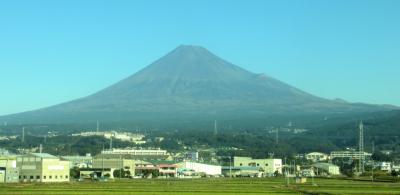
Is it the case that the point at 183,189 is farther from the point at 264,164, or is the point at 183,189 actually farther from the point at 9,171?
the point at 264,164

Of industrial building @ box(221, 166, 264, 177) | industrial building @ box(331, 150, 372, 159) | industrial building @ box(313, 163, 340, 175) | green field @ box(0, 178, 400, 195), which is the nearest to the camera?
green field @ box(0, 178, 400, 195)

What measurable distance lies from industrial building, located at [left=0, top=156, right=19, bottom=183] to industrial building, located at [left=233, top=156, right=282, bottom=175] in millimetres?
35705

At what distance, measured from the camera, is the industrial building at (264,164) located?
3497 inches

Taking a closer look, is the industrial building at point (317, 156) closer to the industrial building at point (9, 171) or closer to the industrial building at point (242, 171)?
the industrial building at point (242, 171)

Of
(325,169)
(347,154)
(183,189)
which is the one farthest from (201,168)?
(183,189)

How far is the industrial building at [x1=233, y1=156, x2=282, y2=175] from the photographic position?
88.8 meters

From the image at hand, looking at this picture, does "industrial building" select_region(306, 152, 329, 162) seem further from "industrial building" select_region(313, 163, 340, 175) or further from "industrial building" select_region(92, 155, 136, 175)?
"industrial building" select_region(92, 155, 136, 175)

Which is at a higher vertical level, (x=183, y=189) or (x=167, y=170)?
(x=167, y=170)

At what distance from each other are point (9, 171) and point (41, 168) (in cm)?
260

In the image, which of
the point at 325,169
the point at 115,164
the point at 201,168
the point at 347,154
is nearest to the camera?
the point at 115,164

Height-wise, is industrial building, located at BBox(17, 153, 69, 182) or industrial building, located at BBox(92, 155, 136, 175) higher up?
industrial building, located at BBox(92, 155, 136, 175)

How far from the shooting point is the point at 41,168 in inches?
2173

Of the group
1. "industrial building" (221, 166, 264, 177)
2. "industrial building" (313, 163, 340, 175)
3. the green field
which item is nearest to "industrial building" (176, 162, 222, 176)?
"industrial building" (221, 166, 264, 177)

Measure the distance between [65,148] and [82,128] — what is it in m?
40.0
